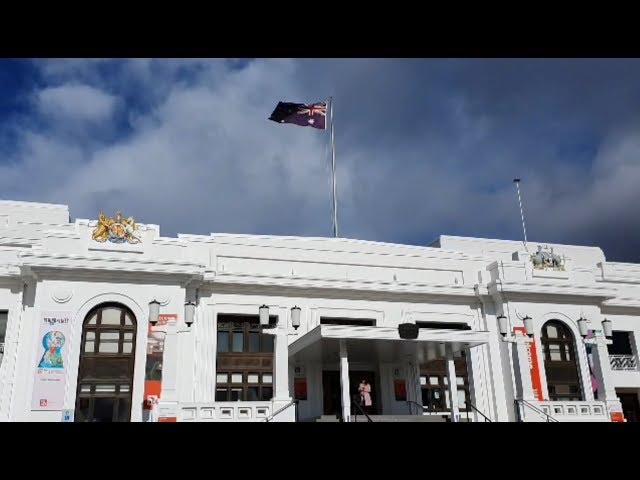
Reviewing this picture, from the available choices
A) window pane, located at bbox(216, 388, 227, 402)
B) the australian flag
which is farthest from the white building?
the australian flag

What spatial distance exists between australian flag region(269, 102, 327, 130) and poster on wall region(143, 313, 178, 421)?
9777 millimetres

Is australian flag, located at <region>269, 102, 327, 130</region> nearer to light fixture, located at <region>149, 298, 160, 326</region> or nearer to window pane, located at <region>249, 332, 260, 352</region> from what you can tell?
window pane, located at <region>249, 332, 260, 352</region>

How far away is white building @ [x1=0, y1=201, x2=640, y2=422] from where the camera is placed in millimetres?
17500

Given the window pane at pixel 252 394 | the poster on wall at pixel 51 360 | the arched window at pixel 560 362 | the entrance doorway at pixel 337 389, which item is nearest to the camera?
the poster on wall at pixel 51 360

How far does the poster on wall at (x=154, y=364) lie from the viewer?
17266 millimetres

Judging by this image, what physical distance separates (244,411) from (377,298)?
671cm

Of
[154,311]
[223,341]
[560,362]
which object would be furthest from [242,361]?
[560,362]

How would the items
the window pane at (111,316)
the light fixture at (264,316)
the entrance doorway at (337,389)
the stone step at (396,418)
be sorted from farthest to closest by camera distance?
the entrance doorway at (337,389), the window pane at (111,316), the light fixture at (264,316), the stone step at (396,418)

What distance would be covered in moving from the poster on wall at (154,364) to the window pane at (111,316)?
1.11 m

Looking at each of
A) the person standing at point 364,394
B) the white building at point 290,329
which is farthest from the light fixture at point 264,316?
the person standing at point 364,394

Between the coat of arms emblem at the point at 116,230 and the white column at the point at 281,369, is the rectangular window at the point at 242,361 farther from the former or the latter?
the coat of arms emblem at the point at 116,230

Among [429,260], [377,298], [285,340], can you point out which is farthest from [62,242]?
[429,260]
